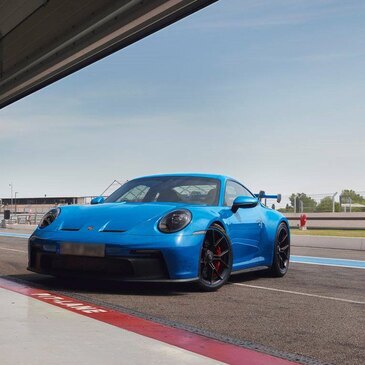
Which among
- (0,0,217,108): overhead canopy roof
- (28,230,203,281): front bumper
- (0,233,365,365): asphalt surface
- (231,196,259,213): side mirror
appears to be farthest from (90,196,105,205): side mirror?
(0,0,217,108): overhead canopy roof

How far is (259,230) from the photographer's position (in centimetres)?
612

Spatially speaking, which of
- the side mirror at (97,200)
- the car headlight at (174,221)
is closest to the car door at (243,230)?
the car headlight at (174,221)

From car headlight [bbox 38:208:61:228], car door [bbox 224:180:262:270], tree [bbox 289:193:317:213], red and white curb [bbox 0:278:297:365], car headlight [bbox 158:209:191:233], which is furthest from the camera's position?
tree [bbox 289:193:317:213]

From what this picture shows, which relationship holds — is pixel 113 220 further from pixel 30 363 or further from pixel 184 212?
pixel 30 363

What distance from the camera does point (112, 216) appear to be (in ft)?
16.3

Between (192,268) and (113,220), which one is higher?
(113,220)

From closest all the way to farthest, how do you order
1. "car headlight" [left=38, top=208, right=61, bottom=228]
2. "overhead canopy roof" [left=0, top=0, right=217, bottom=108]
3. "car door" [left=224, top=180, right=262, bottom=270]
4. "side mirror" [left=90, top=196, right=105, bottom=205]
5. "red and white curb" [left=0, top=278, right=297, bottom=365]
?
1. "red and white curb" [left=0, top=278, right=297, bottom=365]
2. "car headlight" [left=38, top=208, right=61, bottom=228]
3. "car door" [left=224, top=180, right=262, bottom=270]
4. "side mirror" [left=90, top=196, right=105, bottom=205]
5. "overhead canopy roof" [left=0, top=0, right=217, bottom=108]

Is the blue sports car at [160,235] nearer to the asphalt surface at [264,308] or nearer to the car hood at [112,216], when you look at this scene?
the car hood at [112,216]

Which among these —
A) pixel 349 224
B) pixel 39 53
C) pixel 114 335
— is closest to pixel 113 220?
pixel 114 335

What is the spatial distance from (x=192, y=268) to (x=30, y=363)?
244 cm

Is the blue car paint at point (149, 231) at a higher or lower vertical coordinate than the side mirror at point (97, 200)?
lower

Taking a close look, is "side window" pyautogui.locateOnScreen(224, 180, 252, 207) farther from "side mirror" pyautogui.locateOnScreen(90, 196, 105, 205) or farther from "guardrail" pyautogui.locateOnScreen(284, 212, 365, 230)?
"guardrail" pyautogui.locateOnScreen(284, 212, 365, 230)

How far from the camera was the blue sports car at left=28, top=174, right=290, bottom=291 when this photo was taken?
4582 millimetres

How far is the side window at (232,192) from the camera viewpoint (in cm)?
589
